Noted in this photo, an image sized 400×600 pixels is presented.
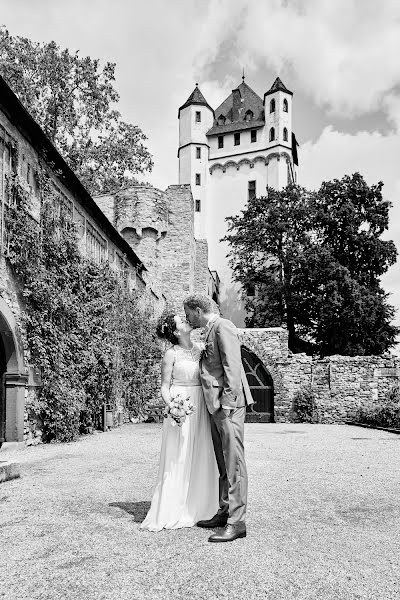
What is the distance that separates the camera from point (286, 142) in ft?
173

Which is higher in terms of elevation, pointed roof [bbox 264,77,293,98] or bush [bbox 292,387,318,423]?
pointed roof [bbox 264,77,293,98]

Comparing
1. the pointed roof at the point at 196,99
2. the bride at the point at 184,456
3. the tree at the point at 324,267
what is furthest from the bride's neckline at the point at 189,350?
the pointed roof at the point at 196,99

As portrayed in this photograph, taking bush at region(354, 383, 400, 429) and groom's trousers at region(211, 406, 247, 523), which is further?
bush at region(354, 383, 400, 429)

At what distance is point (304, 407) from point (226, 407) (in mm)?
18394

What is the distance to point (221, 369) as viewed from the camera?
4727 mm

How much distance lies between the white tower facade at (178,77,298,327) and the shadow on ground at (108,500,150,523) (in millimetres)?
45856

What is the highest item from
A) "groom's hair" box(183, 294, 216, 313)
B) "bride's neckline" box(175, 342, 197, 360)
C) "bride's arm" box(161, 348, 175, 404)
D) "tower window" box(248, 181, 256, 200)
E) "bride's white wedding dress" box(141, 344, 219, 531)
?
"tower window" box(248, 181, 256, 200)

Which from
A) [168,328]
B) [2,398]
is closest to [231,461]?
[168,328]

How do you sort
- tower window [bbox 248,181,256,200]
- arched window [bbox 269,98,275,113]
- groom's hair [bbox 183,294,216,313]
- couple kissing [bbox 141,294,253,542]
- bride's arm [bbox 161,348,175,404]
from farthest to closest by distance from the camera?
arched window [bbox 269,98,275,113] < tower window [bbox 248,181,256,200] < bride's arm [bbox 161,348,175,404] < groom's hair [bbox 183,294,216,313] < couple kissing [bbox 141,294,253,542]

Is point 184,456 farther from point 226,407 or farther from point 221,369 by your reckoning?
point 221,369

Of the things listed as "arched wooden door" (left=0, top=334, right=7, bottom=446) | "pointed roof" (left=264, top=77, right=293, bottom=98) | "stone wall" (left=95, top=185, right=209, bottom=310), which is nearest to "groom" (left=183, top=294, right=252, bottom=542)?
"arched wooden door" (left=0, top=334, right=7, bottom=446)

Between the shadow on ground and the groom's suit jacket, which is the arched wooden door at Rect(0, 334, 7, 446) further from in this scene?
the groom's suit jacket

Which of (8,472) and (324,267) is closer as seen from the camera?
(8,472)

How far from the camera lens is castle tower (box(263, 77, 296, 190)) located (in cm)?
5194
